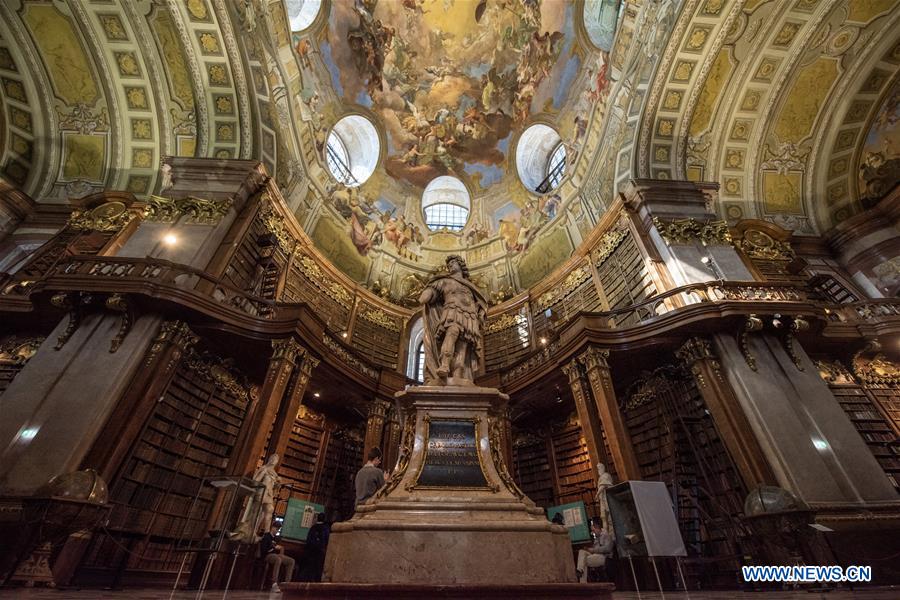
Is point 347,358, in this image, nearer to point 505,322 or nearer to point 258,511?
point 258,511

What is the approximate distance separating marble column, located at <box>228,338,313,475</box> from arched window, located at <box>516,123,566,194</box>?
13.5m

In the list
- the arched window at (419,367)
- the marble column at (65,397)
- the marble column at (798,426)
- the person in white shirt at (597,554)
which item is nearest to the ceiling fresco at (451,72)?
the arched window at (419,367)

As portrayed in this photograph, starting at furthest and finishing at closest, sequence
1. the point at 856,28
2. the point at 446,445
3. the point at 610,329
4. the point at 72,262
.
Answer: the point at 856,28 < the point at 610,329 < the point at 72,262 < the point at 446,445

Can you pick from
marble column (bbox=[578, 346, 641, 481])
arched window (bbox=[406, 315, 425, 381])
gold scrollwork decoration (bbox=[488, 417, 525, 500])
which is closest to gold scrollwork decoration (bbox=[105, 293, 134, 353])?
gold scrollwork decoration (bbox=[488, 417, 525, 500])

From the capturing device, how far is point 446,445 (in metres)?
4.27

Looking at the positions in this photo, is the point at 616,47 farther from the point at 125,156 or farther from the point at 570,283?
the point at 125,156

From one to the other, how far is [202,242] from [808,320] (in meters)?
14.4

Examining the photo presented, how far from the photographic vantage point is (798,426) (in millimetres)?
7324

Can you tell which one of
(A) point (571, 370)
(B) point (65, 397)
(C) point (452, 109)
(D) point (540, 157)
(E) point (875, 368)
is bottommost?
(B) point (65, 397)

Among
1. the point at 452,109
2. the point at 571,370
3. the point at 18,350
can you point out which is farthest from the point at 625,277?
the point at 18,350

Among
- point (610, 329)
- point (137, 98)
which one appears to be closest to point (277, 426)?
point (610, 329)

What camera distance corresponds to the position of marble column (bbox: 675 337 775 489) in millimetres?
7027

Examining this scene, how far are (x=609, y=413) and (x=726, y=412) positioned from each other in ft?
7.21

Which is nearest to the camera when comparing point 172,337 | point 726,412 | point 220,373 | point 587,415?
point 726,412
